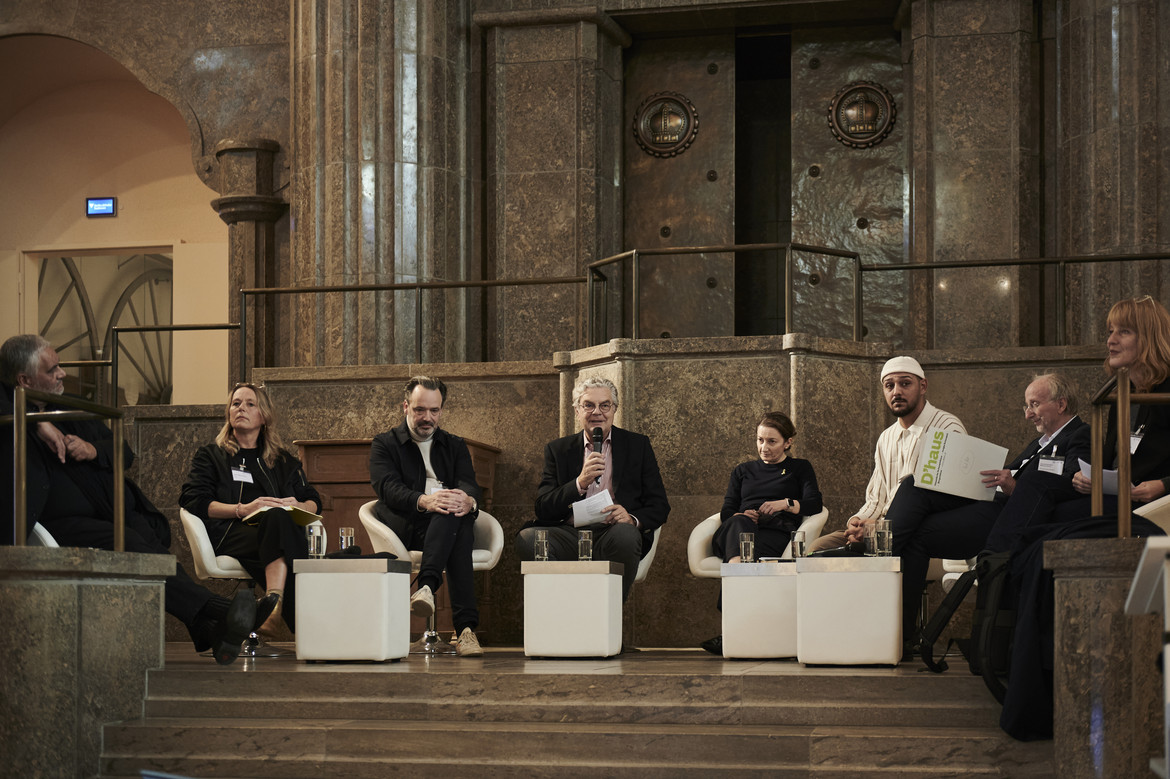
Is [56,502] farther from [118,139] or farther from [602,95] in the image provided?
[118,139]

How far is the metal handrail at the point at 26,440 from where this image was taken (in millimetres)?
4727

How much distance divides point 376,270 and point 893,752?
21.4 feet

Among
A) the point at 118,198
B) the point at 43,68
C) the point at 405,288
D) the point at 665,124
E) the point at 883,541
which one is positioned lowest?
the point at 883,541

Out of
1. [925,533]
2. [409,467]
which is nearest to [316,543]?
[409,467]

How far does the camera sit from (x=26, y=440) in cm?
Result: 489

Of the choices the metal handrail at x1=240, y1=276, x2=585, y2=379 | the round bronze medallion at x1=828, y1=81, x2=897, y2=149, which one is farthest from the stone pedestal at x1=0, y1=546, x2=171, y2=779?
the round bronze medallion at x1=828, y1=81, x2=897, y2=149

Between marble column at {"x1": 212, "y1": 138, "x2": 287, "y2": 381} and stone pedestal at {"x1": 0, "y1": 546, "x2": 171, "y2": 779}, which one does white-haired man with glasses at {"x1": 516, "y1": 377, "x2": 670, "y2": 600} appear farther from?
marble column at {"x1": 212, "y1": 138, "x2": 287, "y2": 381}

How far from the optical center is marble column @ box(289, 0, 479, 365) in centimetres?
1030

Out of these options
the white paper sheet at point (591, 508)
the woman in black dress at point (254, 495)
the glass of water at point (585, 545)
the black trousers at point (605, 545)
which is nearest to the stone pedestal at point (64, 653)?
the woman in black dress at point (254, 495)

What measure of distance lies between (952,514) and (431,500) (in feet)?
7.55

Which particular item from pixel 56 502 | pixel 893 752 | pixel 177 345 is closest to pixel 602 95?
pixel 177 345

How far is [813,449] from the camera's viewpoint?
26.3ft

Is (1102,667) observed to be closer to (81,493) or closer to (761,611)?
(761,611)

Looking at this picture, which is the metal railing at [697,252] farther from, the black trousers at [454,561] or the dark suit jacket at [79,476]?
the dark suit jacket at [79,476]
